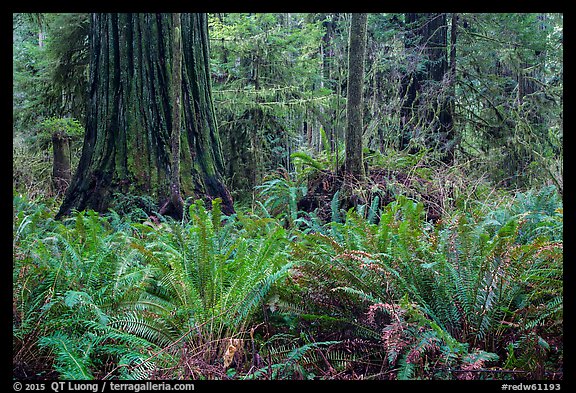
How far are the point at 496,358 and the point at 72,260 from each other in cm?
251

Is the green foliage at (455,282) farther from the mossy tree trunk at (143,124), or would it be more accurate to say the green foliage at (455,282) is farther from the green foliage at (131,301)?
the mossy tree trunk at (143,124)

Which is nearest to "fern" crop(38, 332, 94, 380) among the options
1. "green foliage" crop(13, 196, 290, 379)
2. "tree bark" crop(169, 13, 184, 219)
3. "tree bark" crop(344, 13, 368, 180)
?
"green foliage" crop(13, 196, 290, 379)

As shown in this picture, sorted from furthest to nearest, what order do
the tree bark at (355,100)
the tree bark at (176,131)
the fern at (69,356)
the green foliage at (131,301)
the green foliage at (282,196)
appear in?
the green foliage at (282,196), the tree bark at (355,100), the tree bark at (176,131), the green foliage at (131,301), the fern at (69,356)

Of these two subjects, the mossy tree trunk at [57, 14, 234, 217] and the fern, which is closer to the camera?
the fern

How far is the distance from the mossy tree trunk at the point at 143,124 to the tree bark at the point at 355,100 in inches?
67.8

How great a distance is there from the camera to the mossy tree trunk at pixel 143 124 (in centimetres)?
554

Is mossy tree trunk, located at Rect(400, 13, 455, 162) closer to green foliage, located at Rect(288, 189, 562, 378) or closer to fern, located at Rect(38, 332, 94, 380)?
green foliage, located at Rect(288, 189, 562, 378)

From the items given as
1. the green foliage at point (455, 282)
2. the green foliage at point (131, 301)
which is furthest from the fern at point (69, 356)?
the green foliage at point (455, 282)

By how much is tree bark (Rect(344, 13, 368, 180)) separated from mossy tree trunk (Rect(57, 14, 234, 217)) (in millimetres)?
1721

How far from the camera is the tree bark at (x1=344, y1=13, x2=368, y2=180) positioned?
6.01 m

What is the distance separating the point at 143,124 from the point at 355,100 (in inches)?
107

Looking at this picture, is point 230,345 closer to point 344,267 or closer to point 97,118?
point 344,267

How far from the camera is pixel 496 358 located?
2107mm
